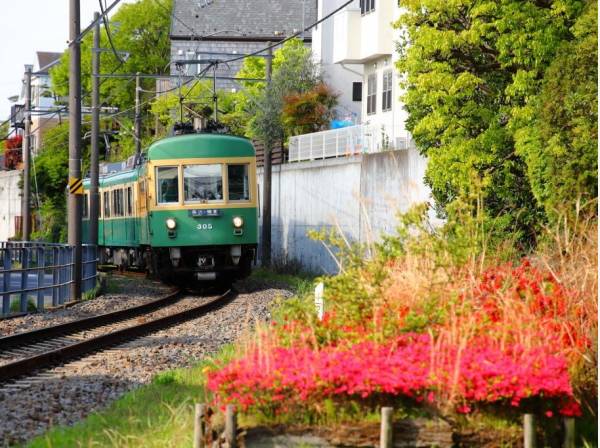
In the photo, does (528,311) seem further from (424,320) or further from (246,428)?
(246,428)

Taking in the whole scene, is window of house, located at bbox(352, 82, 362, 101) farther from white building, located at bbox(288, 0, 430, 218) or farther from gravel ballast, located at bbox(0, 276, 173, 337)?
gravel ballast, located at bbox(0, 276, 173, 337)

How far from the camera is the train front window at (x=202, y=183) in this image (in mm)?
27109

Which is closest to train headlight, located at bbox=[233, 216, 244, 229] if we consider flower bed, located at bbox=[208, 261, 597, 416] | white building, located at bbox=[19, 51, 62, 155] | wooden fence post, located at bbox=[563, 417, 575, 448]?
flower bed, located at bbox=[208, 261, 597, 416]

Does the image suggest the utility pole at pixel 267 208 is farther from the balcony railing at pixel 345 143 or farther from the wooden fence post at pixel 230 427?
the wooden fence post at pixel 230 427

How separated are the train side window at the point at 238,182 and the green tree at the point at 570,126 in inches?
436

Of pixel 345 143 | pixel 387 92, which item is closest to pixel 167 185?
pixel 345 143

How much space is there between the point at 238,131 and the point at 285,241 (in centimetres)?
1645

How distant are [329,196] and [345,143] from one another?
143cm

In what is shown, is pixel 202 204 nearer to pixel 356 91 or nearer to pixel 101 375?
pixel 101 375

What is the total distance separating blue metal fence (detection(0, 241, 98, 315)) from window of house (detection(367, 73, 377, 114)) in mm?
14702

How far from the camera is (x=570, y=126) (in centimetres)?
1580

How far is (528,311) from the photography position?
9.38 m

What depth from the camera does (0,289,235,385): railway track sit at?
14.0 meters

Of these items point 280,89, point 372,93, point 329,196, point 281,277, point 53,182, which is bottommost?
point 281,277
